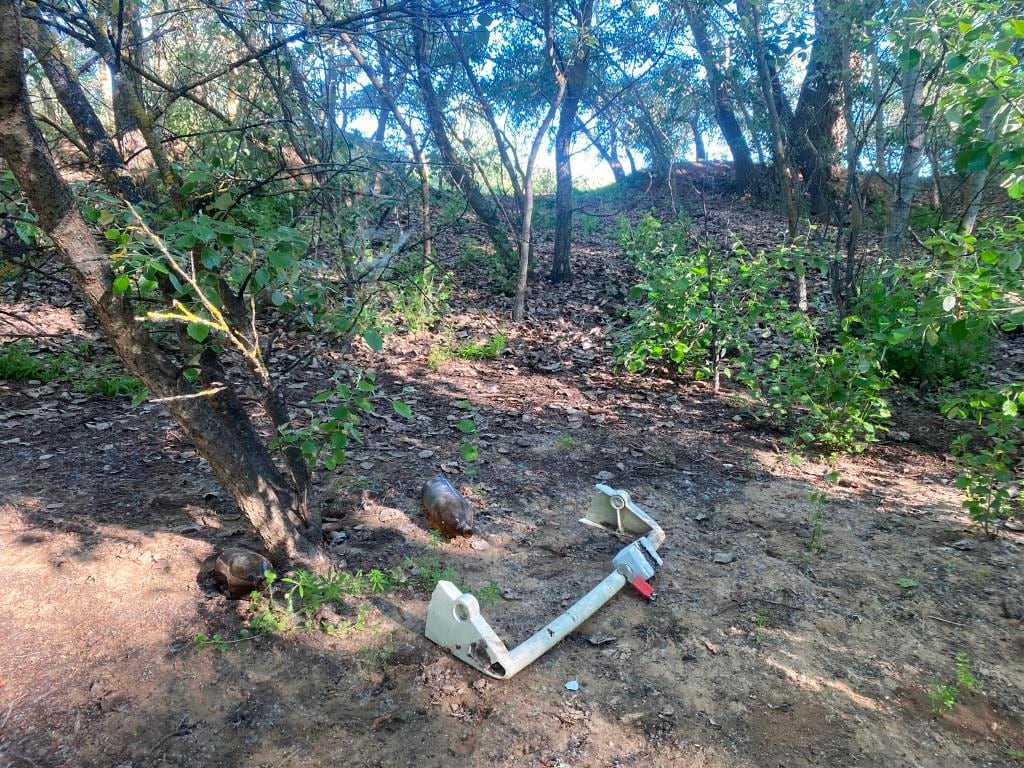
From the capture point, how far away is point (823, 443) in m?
4.20

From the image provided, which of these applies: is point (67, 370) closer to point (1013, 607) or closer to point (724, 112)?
point (1013, 607)

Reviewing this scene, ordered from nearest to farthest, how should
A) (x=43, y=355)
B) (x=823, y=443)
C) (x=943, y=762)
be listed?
(x=943, y=762) < (x=823, y=443) < (x=43, y=355)

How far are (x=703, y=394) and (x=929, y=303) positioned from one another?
2739 mm

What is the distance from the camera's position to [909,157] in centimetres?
518

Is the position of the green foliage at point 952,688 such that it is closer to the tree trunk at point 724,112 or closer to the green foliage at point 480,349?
the green foliage at point 480,349

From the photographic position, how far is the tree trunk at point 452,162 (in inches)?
270

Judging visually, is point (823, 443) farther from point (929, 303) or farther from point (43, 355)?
point (43, 355)

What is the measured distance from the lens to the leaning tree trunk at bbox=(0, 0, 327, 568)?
69.9 inches

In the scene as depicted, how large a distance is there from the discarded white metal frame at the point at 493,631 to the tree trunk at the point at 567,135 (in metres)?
→ 5.61

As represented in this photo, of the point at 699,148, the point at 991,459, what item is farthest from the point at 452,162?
the point at 699,148

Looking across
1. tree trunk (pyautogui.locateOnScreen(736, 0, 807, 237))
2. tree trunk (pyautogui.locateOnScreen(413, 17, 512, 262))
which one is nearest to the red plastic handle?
tree trunk (pyautogui.locateOnScreen(736, 0, 807, 237))

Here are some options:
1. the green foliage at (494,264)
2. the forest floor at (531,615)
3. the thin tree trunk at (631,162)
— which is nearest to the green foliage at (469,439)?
the forest floor at (531,615)

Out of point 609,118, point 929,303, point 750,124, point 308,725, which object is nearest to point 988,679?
point 929,303

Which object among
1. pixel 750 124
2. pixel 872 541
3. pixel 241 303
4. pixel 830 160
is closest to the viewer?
pixel 241 303
